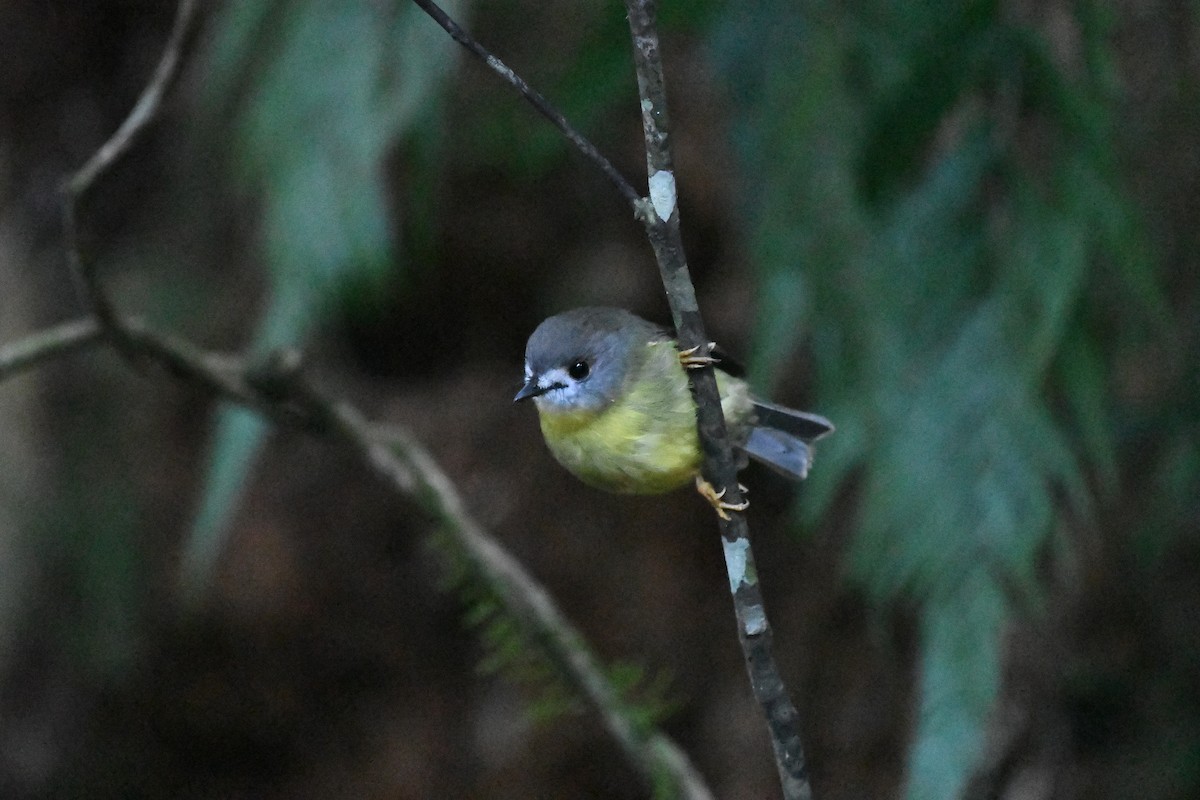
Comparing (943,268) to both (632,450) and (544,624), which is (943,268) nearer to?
(632,450)

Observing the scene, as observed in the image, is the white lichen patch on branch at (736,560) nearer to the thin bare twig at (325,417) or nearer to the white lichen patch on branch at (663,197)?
the white lichen patch on branch at (663,197)

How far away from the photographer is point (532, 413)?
5016mm

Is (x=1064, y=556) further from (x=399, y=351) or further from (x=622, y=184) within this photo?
(x=399, y=351)

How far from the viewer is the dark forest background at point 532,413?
289 cm

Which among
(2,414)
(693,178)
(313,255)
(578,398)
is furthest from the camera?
(693,178)

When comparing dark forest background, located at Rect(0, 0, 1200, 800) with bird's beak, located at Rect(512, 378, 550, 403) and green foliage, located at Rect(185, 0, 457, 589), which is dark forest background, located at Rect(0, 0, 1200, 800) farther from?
bird's beak, located at Rect(512, 378, 550, 403)

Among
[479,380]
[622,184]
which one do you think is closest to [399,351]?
[479,380]

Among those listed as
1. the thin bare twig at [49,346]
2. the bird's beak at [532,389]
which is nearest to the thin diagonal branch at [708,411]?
the bird's beak at [532,389]

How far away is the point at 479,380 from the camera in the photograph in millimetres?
5152

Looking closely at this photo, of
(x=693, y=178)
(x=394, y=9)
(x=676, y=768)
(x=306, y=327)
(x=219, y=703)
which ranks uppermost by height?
(x=394, y=9)

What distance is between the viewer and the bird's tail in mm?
2709

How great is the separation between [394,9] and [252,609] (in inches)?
107

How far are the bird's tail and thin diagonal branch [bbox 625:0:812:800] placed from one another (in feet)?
3.41

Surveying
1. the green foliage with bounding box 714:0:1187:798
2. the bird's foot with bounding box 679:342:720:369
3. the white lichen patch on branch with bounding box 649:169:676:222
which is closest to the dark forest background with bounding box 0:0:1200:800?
the green foliage with bounding box 714:0:1187:798
